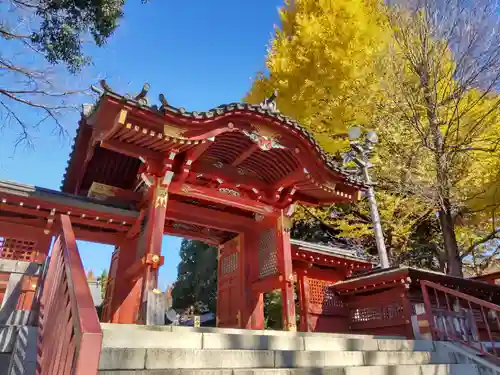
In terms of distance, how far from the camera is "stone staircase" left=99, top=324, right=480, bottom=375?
320 cm

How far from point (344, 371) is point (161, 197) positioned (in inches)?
177

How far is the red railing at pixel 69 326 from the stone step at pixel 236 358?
51 centimetres

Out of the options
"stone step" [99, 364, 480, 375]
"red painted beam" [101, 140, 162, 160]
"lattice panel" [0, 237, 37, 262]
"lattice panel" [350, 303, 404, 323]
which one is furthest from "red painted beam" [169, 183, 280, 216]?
"stone step" [99, 364, 480, 375]

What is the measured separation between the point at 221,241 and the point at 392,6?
901 cm

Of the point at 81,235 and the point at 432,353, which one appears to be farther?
the point at 81,235

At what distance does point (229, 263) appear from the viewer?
9.50 meters

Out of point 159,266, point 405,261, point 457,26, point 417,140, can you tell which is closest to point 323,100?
point 417,140

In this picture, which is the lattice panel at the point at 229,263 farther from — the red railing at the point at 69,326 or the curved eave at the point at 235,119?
the red railing at the point at 69,326

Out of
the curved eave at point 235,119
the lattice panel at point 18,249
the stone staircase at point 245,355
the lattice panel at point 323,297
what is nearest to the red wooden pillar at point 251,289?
the lattice panel at point 323,297

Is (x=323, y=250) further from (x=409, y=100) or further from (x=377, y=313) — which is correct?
(x=409, y=100)

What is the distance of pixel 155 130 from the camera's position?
6.41 meters

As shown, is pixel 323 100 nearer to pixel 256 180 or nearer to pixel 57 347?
pixel 256 180

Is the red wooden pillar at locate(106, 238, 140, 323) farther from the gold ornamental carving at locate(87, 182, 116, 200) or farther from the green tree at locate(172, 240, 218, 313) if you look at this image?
the green tree at locate(172, 240, 218, 313)

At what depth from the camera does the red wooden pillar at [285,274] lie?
24.7ft
